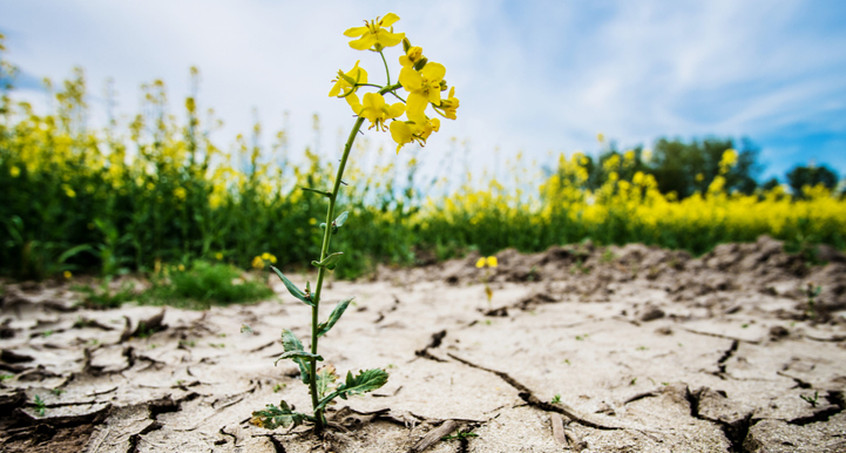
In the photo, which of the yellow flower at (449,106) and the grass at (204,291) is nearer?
the yellow flower at (449,106)

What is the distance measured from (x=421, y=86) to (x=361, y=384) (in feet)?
2.39

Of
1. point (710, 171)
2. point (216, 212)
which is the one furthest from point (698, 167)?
point (216, 212)


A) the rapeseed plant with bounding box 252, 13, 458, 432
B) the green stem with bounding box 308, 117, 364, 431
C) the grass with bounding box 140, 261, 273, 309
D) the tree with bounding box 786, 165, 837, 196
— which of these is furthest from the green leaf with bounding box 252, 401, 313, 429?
the tree with bounding box 786, 165, 837, 196

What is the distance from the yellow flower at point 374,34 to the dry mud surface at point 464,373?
946 millimetres

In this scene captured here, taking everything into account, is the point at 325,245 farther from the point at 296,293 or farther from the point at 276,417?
the point at 276,417

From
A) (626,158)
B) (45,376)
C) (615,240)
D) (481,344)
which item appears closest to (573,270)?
(481,344)

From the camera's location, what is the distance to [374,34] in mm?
888

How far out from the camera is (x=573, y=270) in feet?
12.3

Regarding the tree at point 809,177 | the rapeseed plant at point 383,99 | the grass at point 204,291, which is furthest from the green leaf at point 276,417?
the tree at point 809,177

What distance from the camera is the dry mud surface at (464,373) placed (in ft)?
3.68

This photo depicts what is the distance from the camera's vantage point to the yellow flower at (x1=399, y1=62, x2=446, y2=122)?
863 millimetres

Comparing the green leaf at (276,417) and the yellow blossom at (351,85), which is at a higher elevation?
the yellow blossom at (351,85)

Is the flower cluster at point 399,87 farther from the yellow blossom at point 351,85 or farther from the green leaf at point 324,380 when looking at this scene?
the green leaf at point 324,380

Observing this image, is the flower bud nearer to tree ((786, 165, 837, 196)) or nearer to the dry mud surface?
the dry mud surface
